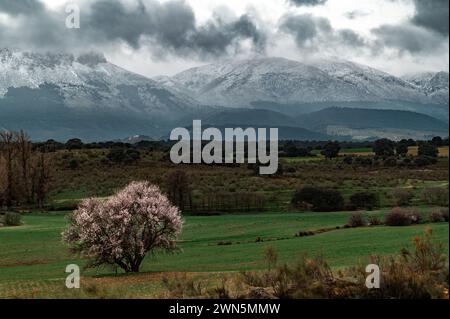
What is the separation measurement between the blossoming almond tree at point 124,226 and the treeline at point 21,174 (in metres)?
62.1

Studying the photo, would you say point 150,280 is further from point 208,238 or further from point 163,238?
point 208,238

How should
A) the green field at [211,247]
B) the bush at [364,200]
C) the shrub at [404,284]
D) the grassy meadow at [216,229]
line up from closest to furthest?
the shrub at [404,284] < the green field at [211,247] < the grassy meadow at [216,229] < the bush at [364,200]

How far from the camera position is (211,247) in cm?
5094

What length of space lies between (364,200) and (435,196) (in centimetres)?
952

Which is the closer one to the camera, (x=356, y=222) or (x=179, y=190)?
(x=356, y=222)

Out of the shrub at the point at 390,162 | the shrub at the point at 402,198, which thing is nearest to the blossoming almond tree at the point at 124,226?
the shrub at the point at 402,198

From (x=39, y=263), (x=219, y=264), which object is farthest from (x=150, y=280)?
(x=39, y=263)

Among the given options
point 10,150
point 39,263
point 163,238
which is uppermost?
point 10,150

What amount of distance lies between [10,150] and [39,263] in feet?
215

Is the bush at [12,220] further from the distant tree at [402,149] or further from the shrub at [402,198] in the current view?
the distant tree at [402,149]

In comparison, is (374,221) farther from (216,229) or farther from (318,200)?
(318,200)

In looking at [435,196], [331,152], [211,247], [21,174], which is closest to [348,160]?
[331,152]

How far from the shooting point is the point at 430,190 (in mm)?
82438

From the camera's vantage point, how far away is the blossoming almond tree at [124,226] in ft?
115
